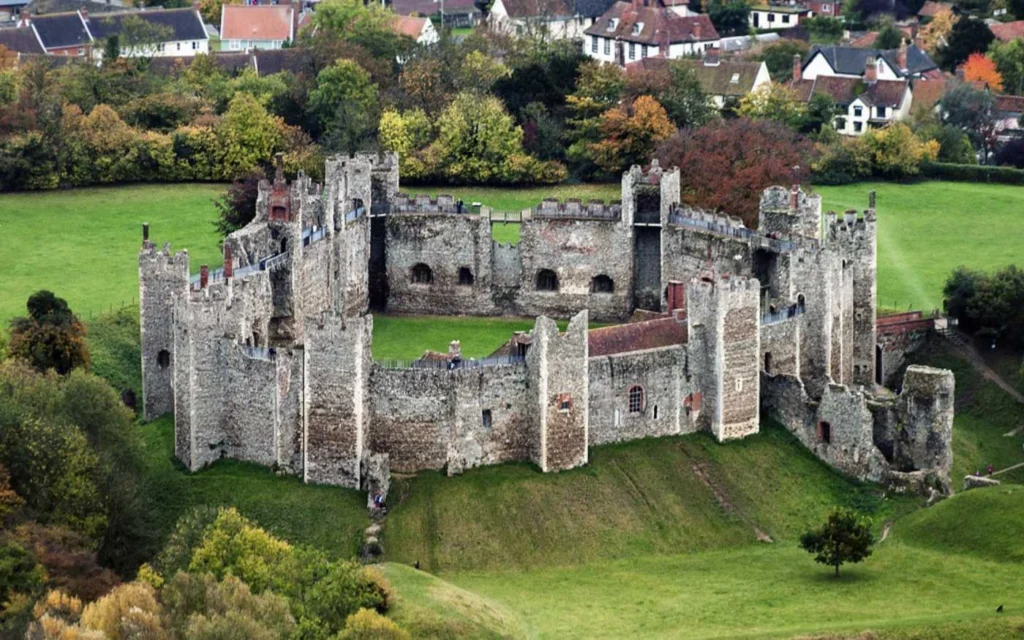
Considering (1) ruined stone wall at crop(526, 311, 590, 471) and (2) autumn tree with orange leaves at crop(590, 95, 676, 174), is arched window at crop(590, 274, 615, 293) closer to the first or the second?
(1) ruined stone wall at crop(526, 311, 590, 471)

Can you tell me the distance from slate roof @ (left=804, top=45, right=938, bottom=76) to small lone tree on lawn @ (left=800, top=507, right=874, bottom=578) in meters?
79.4

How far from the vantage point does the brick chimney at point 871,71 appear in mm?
150925

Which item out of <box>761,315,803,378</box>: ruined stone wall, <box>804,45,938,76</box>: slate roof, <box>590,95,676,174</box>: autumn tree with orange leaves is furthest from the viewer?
<box>804,45,938,76</box>: slate roof

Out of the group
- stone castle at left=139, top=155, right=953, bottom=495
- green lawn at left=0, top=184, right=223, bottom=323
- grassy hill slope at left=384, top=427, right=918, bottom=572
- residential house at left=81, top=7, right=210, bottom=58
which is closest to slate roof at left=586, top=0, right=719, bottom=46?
residential house at left=81, top=7, right=210, bottom=58

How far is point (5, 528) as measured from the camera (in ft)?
250

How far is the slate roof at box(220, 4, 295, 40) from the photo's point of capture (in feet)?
570

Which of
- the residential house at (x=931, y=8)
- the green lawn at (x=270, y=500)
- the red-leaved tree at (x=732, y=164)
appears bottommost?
the green lawn at (x=270, y=500)

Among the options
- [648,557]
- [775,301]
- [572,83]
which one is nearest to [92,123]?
[572,83]

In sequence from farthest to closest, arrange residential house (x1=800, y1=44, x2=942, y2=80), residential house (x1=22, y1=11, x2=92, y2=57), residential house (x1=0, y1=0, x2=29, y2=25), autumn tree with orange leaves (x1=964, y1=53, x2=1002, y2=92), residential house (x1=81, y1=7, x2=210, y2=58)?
residential house (x1=0, y1=0, x2=29, y2=25) → residential house (x1=22, y1=11, x2=92, y2=57) → residential house (x1=81, y1=7, x2=210, y2=58) → autumn tree with orange leaves (x1=964, y1=53, x2=1002, y2=92) → residential house (x1=800, y1=44, x2=942, y2=80)

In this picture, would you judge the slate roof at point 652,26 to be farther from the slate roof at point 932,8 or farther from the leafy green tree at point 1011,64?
the leafy green tree at point 1011,64

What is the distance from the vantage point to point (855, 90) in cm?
14862

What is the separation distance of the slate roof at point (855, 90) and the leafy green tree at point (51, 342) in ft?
212

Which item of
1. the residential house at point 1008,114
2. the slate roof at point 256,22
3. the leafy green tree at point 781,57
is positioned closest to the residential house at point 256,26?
the slate roof at point 256,22

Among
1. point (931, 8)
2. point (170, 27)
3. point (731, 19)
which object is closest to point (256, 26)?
point (170, 27)
